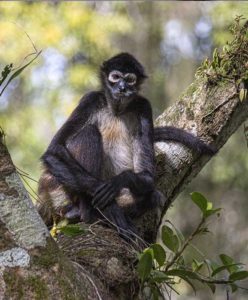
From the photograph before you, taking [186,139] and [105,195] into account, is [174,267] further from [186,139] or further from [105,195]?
[186,139]

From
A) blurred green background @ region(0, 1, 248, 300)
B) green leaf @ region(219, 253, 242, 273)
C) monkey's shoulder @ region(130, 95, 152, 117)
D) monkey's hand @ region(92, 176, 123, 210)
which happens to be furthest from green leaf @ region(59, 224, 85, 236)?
blurred green background @ region(0, 1, 248, 300)

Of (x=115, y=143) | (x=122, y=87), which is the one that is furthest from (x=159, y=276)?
(x=122, y=87)

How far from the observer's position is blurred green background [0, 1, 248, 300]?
1506cm

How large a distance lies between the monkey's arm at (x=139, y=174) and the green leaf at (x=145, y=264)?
4.05 ft

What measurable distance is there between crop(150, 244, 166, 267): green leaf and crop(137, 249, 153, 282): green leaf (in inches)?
5.7

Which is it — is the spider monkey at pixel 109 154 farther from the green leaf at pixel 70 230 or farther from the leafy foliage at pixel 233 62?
the green leaf at pixel 70 230

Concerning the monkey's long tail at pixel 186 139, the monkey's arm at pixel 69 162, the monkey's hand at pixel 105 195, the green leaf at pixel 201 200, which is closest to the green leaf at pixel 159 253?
the green leaf at pixel 201 200

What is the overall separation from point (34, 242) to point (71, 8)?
45.4ft

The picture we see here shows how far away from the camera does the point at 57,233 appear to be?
4.19m

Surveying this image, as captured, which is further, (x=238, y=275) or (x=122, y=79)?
(x=122, y=79)

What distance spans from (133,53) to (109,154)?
11.7 meters

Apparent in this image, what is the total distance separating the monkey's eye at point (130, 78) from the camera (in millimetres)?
5629

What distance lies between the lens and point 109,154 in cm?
547

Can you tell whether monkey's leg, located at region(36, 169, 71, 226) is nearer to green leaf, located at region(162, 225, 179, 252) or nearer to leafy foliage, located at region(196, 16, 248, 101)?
green leaf, located at region(162, 225, 179, 252)
